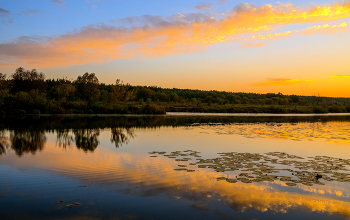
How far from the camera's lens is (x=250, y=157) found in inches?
460

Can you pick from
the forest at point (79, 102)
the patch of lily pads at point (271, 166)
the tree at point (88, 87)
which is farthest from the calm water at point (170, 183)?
the tree at point (88, 87)

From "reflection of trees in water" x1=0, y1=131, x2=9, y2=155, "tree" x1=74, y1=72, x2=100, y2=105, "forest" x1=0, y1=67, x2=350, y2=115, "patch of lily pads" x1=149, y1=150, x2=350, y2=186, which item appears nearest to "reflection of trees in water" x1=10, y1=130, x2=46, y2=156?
"reflection of trees in water" x1=0, y1=131, x2=9, y2=155

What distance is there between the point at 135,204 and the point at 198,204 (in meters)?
1.45

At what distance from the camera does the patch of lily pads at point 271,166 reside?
846cm

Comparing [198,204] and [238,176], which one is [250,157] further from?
[198,204]

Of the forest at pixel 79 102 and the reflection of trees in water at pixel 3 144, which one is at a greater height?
the forest at pixel 79 102

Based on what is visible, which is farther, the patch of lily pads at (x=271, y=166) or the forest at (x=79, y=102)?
the forest at (x=79, y=102)

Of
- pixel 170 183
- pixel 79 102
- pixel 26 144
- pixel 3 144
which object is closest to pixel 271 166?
pixel 170 183

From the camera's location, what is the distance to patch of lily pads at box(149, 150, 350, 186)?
8.46 m

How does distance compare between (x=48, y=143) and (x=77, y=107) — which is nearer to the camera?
(x=48, y=143)

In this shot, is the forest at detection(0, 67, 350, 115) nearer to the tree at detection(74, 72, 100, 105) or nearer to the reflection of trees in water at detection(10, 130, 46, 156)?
the tree at detection(74, 72, 100, 105)

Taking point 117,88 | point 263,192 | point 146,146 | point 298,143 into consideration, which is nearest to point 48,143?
point 146,146

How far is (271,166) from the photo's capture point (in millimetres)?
10125

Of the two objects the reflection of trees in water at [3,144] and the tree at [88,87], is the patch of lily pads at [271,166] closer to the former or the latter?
the reflection of trees in water at [3,144]
